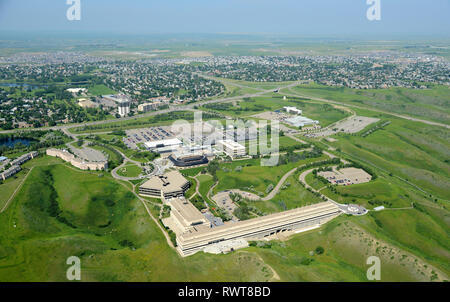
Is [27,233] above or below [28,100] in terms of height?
below

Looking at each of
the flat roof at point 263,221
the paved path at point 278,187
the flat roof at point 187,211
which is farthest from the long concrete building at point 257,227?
the paved path at point 278,187

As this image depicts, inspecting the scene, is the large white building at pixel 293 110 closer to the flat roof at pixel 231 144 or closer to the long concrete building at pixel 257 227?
the flat roof at pixel 231 144

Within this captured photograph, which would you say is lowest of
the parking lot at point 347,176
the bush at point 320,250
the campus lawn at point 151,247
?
the bush at point 320,250

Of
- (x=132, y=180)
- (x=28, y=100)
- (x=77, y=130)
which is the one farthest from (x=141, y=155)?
(x=28, y=100)

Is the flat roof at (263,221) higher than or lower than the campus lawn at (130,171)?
lower

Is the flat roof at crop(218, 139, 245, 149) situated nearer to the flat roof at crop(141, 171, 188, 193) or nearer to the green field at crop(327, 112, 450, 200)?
the flat roof at crop(141, 171, 188, 193)

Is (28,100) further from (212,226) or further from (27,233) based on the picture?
(212,226)

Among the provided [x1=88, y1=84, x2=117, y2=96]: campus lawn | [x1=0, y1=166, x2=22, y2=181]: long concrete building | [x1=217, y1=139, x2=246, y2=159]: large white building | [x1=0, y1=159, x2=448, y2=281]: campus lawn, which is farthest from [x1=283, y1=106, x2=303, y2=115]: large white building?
[x1=0, y1=166, x2=22, y2=181]: long concrete building
